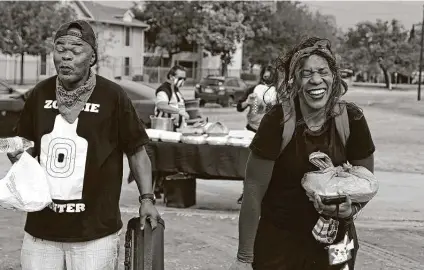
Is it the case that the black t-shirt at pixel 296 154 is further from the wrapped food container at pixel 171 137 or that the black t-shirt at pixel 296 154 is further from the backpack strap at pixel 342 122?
the wrapped food container at pixel 171 137

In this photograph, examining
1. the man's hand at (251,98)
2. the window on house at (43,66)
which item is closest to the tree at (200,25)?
the window on house at (43,66)

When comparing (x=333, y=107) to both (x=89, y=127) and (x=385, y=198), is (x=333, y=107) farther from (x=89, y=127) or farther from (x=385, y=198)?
(x=385, y=198)

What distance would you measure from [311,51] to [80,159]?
1.14 metres

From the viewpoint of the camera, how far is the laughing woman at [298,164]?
10.4 feet

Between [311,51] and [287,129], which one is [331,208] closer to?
[287,129]

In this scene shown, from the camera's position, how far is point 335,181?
309cm

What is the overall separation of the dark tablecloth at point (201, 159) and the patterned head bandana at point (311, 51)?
17.3 feet

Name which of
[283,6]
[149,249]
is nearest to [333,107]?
[149,249]

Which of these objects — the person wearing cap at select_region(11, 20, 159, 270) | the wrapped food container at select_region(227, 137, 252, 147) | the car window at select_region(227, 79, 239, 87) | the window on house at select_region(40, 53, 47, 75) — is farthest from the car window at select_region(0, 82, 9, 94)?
the window on house at select_region(40, 53, 47, 75)

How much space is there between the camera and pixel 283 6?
255ft

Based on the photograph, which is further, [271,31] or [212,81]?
[271,31]

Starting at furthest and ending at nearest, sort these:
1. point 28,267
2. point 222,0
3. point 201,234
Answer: point 222,0, point 201,234, point 28,267

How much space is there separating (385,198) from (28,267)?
7.73 meters

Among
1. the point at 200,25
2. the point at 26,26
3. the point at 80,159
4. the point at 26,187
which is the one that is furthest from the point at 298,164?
the point at 200,25
